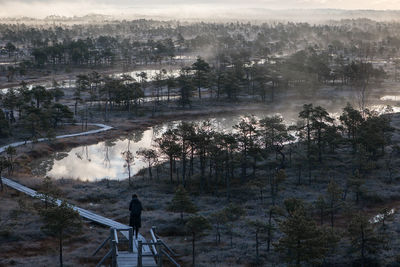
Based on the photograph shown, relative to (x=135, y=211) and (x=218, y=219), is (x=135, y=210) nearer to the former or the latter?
(x=135, y=211)

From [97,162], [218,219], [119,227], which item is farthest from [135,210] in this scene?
[97,162]

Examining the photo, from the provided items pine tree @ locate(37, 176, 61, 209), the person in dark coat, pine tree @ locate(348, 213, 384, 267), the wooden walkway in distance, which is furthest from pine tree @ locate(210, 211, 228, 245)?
pine tree @ locate(37, 176, 61, 209)

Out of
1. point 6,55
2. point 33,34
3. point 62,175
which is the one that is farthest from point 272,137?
point 33,34

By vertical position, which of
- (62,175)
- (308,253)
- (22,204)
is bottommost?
(62,175)

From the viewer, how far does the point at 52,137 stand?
55.6 meters

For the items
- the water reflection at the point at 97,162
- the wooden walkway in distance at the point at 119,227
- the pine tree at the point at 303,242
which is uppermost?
the pine tree at the point at 303,242

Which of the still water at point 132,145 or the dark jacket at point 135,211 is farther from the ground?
the dark jacket at point 135,211

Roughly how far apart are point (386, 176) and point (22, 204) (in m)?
29.5

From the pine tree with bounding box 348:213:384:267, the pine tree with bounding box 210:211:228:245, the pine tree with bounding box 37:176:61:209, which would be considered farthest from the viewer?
the pine tree with bounding box 37:176:61:209

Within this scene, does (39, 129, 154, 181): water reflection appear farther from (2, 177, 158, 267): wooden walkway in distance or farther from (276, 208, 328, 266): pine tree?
(276, 208, 328, 266): pine tree

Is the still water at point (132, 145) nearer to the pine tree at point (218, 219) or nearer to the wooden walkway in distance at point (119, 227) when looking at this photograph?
the wooden walkway in distance at point (119, 227)

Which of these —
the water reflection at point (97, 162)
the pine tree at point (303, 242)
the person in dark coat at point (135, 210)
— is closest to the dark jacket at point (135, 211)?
the person in dark coat at point (135, 210)

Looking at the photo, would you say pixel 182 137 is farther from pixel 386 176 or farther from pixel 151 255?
pixel 151 255

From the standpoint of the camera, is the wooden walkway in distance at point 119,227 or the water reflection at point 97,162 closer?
the wooden walkway in distance at point 119,227
